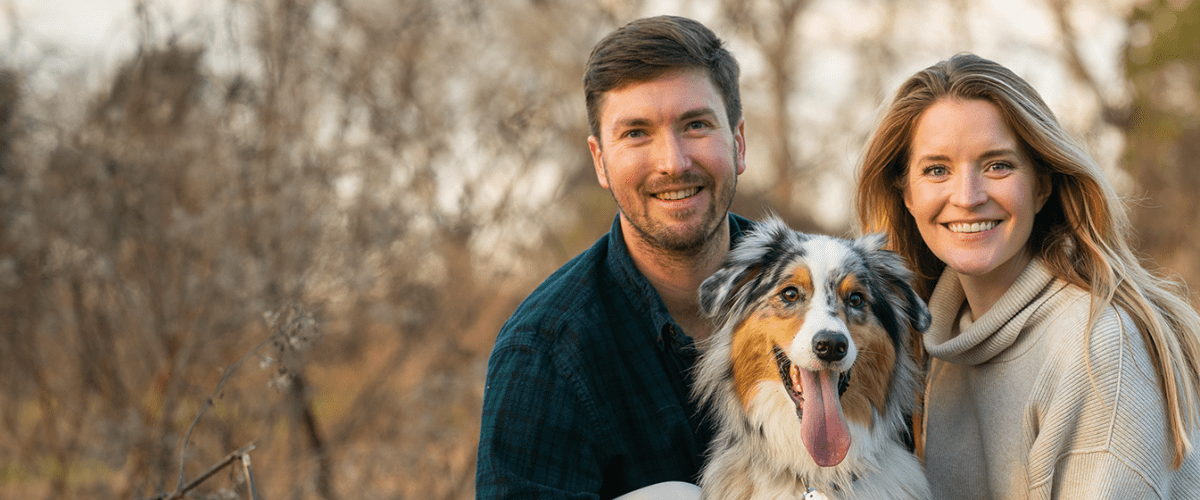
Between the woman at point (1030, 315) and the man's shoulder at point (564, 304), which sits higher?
the man's shoulder at point (564, 304)

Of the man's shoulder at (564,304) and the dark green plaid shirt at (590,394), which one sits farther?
the man's shoulder at (564,304)

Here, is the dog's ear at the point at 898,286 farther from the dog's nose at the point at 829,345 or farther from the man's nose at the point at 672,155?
the man's nose at the point at 672,155

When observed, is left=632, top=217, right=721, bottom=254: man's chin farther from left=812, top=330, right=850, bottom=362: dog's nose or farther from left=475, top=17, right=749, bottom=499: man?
left=812, top=330, right=850, bottom=362: dog's nose

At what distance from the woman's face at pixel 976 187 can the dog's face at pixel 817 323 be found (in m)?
0.24

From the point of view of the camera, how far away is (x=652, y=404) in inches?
125

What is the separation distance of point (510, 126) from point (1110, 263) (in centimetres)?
492

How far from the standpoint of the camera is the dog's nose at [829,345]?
2.64 m

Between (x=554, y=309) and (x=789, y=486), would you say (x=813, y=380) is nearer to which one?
(x=789, y=486)

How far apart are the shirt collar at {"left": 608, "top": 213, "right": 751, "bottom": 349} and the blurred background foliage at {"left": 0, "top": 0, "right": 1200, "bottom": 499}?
228cm

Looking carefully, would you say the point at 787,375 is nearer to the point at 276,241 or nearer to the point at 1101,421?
the point at 1101,421

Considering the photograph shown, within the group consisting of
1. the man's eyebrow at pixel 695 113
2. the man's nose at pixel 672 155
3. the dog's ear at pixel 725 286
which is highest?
the man's eyebrow at pixel 695 113

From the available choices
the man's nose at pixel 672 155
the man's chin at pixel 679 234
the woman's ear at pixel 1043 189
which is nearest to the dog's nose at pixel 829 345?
the man's chin at pixel 679 234

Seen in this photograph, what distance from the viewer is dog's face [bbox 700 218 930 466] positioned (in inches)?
110

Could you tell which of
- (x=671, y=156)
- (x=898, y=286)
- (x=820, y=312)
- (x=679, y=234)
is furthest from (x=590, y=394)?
(x=898, y=286)
